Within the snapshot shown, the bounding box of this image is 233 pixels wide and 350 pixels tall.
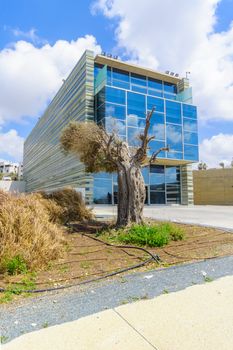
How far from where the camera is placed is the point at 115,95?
23000mm

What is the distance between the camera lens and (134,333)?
2.56 meters

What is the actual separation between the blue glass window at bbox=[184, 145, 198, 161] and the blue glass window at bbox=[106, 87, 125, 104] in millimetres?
8352

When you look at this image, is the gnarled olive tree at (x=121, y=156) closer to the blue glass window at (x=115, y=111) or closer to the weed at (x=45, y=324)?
the weed at (x=45, y=324)

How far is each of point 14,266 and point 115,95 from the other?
20.7 metres

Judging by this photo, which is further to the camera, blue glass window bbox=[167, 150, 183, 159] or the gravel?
blue glass window bbox=[167, 150, 183, 159]

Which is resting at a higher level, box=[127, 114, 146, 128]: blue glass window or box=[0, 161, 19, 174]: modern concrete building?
box=[0, 161, 19, 174]: modern concrete building

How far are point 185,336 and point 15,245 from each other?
129 inches

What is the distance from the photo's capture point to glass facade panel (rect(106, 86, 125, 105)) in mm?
22516

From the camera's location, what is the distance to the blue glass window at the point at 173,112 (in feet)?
84.9

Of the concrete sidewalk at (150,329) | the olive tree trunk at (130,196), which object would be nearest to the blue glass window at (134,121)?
the olive tree trunk at (130,196)

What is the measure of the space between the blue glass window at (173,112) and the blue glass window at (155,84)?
133 inches

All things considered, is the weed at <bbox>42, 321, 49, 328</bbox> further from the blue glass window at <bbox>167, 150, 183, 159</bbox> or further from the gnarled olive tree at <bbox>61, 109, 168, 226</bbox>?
the blue glass window at <bbox>167, 150, 183, 159</bbox>

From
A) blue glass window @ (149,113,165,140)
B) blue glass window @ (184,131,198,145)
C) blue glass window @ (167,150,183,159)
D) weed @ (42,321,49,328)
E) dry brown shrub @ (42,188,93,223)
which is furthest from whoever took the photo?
blue glass window @ (184,131,198,145)

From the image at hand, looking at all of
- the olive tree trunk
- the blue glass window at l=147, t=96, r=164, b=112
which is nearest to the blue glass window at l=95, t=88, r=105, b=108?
the blue glass window at l=147, t=96, r=164, b=112
